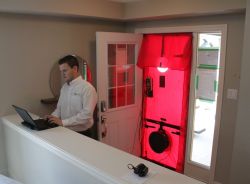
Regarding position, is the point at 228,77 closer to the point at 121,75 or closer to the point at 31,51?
the point at 121,75

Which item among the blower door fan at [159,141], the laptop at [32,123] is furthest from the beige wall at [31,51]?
the blower door fan at [159,141]

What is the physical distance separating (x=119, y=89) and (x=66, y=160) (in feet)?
5.80

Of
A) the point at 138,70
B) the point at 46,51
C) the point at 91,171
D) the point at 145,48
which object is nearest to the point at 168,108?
the point at 138,70

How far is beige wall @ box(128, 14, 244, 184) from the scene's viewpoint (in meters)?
2.47

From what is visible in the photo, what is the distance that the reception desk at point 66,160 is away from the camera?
129cm

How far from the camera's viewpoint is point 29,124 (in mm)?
2068

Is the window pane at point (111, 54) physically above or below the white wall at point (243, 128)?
above

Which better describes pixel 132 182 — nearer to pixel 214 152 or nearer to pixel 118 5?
pixel 214 152

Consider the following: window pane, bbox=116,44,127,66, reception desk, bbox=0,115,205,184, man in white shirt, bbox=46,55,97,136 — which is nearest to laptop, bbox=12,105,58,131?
reception desk, bbox=0,115,205,184

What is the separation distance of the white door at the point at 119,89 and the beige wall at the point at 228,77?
33.0 inches

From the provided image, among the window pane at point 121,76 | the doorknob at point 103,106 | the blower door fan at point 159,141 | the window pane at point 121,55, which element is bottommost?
the blower door fan at point 159,141

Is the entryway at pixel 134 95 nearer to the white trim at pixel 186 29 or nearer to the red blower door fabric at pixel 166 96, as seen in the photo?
the white trim at pixel 186 29

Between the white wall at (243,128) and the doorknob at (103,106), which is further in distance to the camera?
the doorknob at (103,106)

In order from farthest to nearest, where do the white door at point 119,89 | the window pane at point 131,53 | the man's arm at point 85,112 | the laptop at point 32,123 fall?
the window pane at point 131,53, the white door at point 119,89, the man's arm at point 85,112, the laptop at point 32,123
